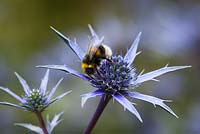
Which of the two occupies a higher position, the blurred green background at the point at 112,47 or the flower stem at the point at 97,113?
the blurred green background at the point at 112,47

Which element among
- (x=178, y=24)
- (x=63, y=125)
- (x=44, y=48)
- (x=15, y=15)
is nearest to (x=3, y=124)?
(x=63, y=125)

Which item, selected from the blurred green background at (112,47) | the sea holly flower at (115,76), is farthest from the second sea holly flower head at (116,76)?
the blurred green background at (112,47)

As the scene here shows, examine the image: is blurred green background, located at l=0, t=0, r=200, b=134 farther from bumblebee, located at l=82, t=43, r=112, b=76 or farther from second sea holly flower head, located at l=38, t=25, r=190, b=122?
bumblebee, located at l=82, t=43, r=112, b=76

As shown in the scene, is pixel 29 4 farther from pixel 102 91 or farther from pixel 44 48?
pixel 102 91

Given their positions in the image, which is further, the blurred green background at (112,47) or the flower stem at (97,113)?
the blurred green background at (112,47)

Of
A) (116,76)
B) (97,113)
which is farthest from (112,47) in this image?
(97,113)

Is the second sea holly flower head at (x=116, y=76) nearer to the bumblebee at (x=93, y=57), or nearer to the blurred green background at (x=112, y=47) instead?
the bumblebee at (x=93, y=57)

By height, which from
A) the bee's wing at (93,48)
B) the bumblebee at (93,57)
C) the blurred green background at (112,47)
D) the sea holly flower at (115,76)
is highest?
the blurred green background at (112,47)
